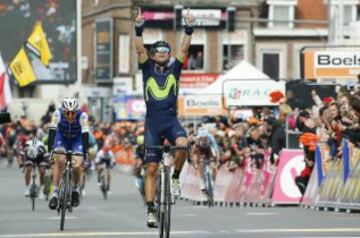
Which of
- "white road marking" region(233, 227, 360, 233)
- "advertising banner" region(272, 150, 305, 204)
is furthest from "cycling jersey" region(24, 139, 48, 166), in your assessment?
"white road marking" region(233, 227, 360, 233)

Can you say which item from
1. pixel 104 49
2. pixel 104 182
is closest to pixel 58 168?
pixel 104 182

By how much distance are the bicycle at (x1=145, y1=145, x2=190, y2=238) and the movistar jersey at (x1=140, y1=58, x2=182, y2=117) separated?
482 millimetres

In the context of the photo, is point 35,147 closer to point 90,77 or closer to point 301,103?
point 301,103

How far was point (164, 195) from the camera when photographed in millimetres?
17953

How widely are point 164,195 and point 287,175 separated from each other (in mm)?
13459

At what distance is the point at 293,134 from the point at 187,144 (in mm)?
13736

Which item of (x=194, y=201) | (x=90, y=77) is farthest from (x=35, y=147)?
(x=90, y=77)

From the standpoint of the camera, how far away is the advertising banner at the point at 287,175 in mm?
30859

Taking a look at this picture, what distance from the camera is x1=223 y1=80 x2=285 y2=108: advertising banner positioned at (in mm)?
40969

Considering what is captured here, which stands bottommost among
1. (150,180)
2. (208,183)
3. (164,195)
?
(208,183)

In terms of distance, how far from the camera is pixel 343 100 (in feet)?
87.5

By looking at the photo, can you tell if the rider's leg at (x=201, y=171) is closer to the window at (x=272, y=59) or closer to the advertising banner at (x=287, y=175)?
the advertising banner at (x=287, y=175)

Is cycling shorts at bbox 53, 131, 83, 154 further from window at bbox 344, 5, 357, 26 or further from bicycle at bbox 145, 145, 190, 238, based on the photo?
window at bbox 344, 5, 357, 26

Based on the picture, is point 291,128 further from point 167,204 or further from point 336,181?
point 167,204
